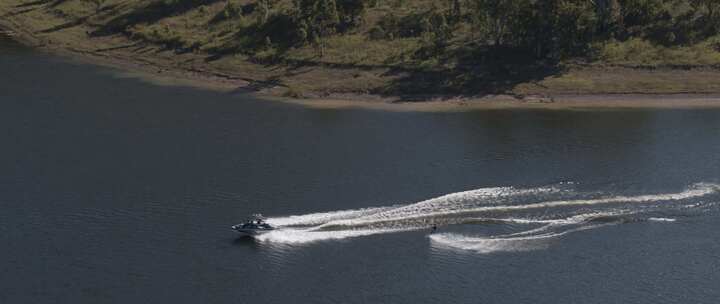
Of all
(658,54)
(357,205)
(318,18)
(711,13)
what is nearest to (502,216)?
(357,205)

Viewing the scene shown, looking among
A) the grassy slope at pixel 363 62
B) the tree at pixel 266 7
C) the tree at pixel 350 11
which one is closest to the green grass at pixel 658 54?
the grassy slope at pixel 363 62

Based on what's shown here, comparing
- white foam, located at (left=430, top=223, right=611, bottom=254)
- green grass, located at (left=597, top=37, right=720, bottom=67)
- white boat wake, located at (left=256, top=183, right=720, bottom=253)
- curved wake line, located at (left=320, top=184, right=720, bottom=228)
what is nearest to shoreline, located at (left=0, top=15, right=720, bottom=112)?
green grass, located at (left=597, top=37, right=720, bottom=67)

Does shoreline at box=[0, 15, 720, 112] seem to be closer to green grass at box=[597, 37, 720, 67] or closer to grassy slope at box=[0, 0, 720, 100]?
grassy slope at box=[0, 0, 720, 100]

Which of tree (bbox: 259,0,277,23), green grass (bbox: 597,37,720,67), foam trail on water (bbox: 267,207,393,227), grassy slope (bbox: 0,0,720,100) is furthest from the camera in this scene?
tree (bbox: 259,0,277,23)

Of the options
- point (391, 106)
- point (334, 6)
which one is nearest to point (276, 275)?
point (391, 106)

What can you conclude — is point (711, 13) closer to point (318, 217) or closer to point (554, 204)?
point (554, 204)
